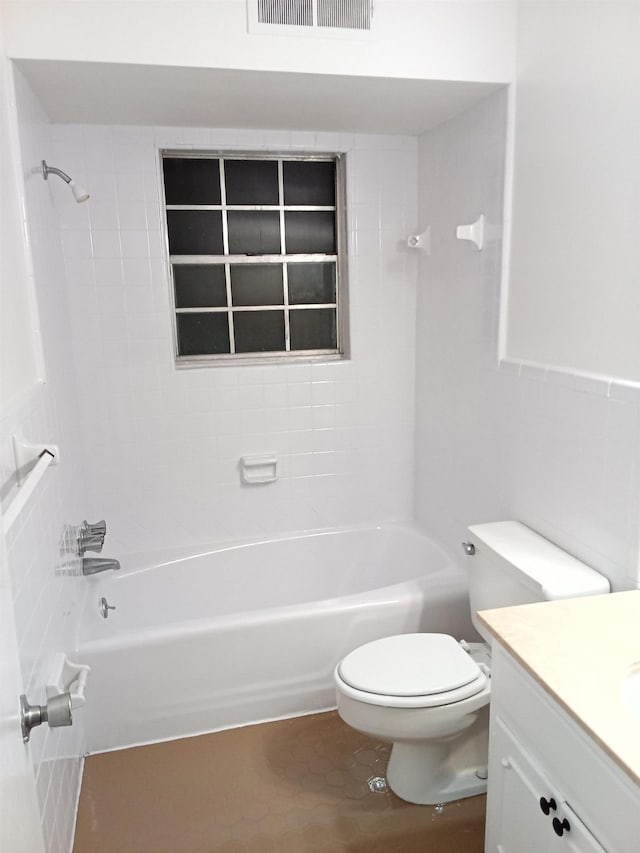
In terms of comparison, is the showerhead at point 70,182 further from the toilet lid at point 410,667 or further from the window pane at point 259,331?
the toilet lid at point 410,667

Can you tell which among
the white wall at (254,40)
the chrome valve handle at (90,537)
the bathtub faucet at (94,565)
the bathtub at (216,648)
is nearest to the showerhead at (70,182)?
the white wall at (254,40)

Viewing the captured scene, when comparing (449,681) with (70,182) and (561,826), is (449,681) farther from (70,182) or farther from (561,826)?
(70,182)

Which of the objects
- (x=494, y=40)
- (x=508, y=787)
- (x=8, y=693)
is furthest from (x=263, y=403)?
(x=8, y=693)

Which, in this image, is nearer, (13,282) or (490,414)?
(13,282)

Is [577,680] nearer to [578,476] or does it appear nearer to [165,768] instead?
[578,476]

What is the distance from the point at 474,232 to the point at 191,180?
48.2 inches

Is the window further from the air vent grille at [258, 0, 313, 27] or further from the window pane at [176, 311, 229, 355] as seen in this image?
the air vent grille at [258, 0, 313, 27]

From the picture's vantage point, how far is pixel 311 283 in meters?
2.86

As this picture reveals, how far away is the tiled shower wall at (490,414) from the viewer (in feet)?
5.49

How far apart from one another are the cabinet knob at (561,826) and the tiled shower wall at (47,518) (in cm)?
96

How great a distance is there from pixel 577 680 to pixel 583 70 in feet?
5.10

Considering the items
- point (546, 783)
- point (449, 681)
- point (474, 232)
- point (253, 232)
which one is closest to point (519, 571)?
point (449, 681)

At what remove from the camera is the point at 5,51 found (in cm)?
170

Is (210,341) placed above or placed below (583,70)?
below
